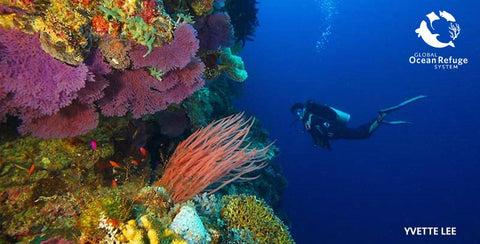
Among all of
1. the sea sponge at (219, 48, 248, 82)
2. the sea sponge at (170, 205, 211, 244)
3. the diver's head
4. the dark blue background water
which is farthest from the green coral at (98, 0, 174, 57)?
the dark blue background water

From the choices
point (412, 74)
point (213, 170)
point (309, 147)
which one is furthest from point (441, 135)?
point (213, 170)

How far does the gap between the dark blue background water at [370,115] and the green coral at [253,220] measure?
88.1ft

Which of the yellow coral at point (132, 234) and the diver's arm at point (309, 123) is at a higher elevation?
the diver's arm at point (309, 123)

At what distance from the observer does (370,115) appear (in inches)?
2500

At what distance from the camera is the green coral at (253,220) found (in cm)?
298

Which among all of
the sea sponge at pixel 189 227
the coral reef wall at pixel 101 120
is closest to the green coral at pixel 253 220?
the coral reef wall at pixel 101 120

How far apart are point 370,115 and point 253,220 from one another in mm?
67522

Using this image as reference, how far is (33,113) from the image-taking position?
7.63 ft

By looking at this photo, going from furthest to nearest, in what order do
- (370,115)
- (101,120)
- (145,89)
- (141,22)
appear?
(370,115), (101,120), (145,89), (141,22)

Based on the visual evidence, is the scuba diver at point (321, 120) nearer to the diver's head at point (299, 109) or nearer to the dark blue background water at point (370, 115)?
the diver's head at point (299, 109)

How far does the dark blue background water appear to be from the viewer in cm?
3638

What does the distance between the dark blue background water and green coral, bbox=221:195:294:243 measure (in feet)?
88.1

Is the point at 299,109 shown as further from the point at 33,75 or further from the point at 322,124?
the point at 33,75

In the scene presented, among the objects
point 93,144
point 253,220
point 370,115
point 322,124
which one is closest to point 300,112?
point 322,124
